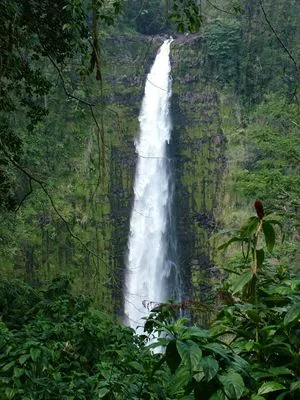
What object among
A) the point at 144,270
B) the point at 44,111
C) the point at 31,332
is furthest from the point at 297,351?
the point at 144,270

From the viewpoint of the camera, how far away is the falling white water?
17.1 metres

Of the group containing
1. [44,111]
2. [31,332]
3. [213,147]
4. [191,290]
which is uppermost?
[213,147]

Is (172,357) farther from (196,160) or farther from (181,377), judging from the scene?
(196,160)

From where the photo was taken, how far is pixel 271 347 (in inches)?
58.8

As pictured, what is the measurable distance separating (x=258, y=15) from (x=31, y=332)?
2083 centimetres

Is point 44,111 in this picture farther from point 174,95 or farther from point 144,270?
point 174,95

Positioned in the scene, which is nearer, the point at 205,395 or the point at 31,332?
the point at 205,395

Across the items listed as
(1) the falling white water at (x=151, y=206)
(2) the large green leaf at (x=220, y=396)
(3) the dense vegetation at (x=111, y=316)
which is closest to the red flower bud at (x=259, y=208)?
(3) the dense vegetation at (x=111, y=316)

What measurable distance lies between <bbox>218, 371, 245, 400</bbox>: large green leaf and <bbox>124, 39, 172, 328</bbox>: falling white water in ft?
48.1

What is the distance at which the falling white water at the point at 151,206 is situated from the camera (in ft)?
56.1

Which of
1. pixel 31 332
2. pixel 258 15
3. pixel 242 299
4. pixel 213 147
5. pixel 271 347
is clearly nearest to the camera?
pixel 271 347

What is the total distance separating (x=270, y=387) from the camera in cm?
135

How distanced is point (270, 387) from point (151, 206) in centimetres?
1725

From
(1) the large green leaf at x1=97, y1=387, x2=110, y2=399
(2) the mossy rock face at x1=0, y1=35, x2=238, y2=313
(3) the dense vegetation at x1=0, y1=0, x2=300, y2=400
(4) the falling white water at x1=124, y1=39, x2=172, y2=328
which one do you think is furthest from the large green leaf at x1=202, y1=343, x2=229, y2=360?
(2) the mossy rock face at x1=0, y1=35, x2=238, y2=313
